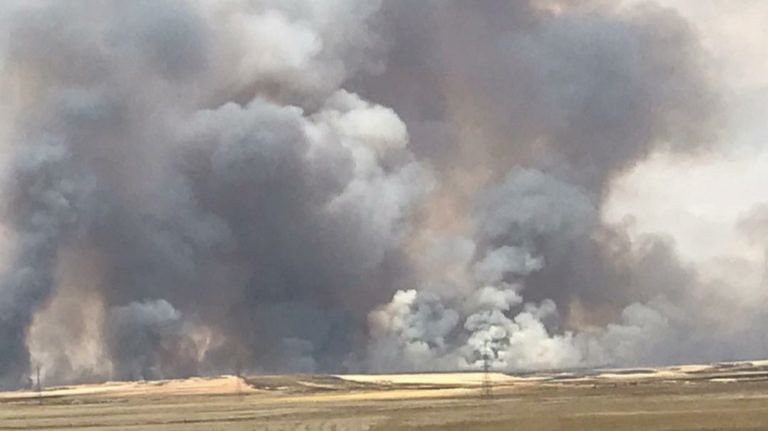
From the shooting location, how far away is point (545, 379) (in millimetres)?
146375

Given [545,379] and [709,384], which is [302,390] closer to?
[545,379]

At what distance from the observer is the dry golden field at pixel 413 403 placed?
63.1 meters

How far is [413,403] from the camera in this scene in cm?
10381

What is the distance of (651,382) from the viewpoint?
136 m

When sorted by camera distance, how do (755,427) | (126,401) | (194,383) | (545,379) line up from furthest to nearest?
(545,379), (194,383), (126,401), (755,427)

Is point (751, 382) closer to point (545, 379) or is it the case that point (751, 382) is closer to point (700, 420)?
point (545, 379)

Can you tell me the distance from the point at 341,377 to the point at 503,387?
24103 millimetres

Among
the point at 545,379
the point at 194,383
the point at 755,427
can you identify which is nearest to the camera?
the point at 755,427

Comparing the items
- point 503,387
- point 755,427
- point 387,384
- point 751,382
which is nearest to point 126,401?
point 387,384

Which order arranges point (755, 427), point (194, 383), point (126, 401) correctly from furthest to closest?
1. point (194, 383)
2. point (126, 401)
3. point (755, 427)

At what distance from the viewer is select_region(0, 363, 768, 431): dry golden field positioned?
63.1 meters

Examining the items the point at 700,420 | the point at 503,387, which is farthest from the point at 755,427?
the point at 503,387

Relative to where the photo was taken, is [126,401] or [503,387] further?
[503,387]

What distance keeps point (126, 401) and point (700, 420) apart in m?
87.3
